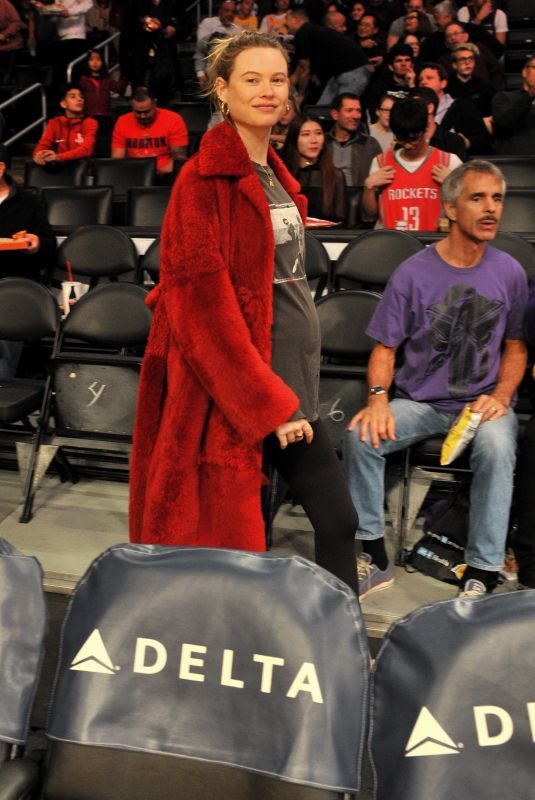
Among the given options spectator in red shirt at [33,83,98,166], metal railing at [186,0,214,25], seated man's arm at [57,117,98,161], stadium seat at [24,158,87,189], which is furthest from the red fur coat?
metal railing at [186,0,214,25]

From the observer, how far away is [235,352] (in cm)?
203

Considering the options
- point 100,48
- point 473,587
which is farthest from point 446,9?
point 473,587

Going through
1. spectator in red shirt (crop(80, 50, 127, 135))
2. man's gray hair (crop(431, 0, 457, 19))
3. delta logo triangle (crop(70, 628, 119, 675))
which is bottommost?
delta logo triangle (crop(70, 628, 119, 675))

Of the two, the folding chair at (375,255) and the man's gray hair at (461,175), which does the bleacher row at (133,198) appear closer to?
the folding chair at (375,255)

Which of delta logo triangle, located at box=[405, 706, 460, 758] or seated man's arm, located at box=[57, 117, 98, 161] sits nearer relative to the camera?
delta logo triangle, located at box=[405, 706, 460, 758]

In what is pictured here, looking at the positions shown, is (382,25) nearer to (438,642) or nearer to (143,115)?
(143,115)

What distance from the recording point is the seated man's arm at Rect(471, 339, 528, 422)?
2.99m

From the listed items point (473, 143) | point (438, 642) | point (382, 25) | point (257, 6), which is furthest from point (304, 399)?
point (257, 6)

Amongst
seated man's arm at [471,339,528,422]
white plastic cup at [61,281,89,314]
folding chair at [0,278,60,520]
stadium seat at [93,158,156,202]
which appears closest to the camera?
seated man's arm at [471,339,528,422]

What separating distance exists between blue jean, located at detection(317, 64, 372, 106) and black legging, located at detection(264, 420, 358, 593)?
6.10 m

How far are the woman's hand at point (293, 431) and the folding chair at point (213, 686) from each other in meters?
0.60

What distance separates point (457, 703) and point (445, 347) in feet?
6.13

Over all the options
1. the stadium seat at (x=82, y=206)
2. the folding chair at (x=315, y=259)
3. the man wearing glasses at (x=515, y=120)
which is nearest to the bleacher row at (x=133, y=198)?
the stadium seat at (x=82, y=206)

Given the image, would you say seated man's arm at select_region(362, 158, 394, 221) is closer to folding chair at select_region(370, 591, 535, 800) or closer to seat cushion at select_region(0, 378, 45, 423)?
seat cushion at select_region(0, 378, 45, 423)
